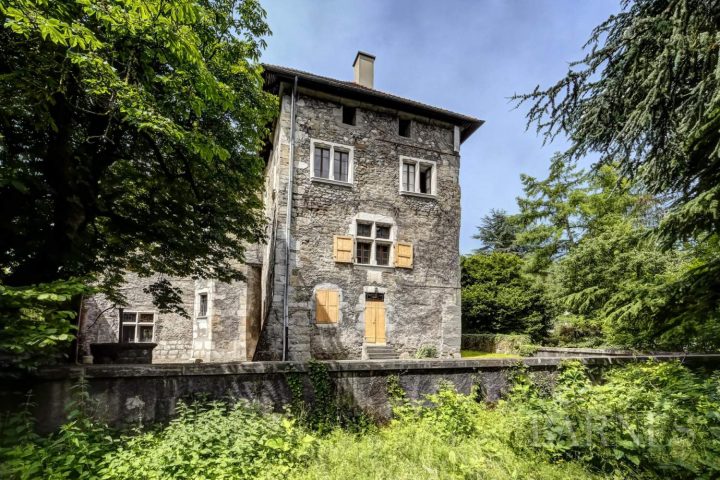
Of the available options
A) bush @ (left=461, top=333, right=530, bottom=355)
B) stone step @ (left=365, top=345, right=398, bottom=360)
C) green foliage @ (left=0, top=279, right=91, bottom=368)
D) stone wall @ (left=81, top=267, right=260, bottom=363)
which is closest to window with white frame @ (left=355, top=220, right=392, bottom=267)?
stone step @ (left=365, top=345, right=398, bottom=360)

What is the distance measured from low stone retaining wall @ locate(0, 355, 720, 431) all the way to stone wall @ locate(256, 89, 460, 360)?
16.1 feet

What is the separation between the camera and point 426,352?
13.4m

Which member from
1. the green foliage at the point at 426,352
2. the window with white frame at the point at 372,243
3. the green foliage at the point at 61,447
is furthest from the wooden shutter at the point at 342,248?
the green foliage at the point at 61,447

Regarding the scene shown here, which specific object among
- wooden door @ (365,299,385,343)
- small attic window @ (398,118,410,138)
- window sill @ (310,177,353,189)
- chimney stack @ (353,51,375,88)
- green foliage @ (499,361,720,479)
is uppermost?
chimney stack @ (353,51,375,88)

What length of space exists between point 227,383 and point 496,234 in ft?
103

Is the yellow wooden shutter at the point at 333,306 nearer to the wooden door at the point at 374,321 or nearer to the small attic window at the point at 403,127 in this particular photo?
the wooden door at the point at 374,321

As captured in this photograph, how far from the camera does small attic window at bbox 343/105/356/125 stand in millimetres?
14023

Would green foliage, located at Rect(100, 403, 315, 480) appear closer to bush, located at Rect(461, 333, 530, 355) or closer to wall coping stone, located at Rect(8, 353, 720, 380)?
wall coping stone, located at Rect(8, 353, 720, 380)

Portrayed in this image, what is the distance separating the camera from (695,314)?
5449 millimetres

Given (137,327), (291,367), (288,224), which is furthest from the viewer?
(137,327)

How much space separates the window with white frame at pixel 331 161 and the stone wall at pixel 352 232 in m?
0.20

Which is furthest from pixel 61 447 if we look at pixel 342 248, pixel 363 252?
pixel 363 252

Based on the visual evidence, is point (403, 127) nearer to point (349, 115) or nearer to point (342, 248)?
point (349, 115)

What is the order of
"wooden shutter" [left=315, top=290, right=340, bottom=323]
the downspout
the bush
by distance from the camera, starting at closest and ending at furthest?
1. the downspout
2. "wooden shutter" [left=315, top=290, right=340, bottom=323]
3. the bush
